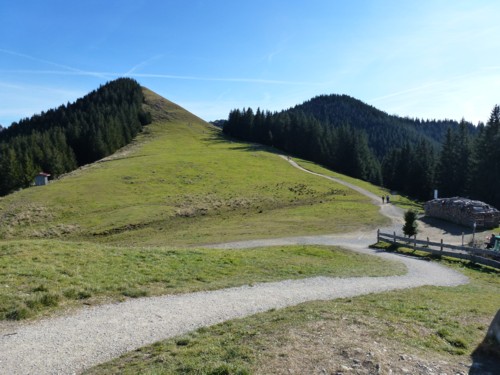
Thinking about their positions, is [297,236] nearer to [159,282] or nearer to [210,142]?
[159,282]

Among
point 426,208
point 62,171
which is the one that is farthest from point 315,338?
point 62,171

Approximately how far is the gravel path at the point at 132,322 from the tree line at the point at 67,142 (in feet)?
→ 268

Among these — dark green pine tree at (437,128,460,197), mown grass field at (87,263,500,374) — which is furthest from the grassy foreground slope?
dark green pine tree at (437,128,460,197)

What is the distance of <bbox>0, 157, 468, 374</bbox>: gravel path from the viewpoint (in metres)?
9.37

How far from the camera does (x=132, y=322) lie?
38.9 ft

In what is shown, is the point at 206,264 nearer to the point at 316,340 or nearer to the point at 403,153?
the point at 316,340

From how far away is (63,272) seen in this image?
634 inches

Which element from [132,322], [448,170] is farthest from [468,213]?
[132,322]

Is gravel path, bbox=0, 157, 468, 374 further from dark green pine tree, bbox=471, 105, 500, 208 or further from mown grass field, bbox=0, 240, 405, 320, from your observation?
dark green pine tree, bbox=471, 105, 500, 208

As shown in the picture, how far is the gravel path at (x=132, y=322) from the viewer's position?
30.7 feet

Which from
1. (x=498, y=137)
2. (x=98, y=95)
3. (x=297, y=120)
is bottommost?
(x=498, y=137)

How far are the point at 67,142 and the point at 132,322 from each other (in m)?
110

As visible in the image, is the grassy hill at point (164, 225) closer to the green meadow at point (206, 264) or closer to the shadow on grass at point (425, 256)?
the green meadow at point (206, 264)

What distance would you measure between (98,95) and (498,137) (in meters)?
176
